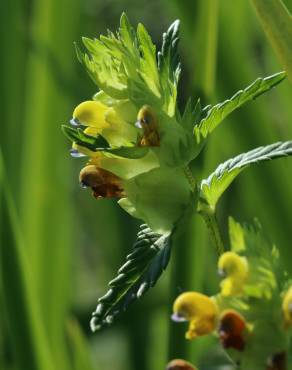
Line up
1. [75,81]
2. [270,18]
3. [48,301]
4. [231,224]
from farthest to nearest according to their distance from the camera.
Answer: [75,81] → [48,301] → [270,18] → [231,224]

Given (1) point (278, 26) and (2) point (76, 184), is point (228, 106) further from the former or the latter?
(2) point (76, 184)

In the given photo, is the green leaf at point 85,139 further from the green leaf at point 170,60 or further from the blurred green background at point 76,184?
the blurred green background at point 76,184

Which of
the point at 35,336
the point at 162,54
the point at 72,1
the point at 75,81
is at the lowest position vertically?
the point at 35,336

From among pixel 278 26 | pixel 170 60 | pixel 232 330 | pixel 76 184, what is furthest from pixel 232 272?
pixel 76 184

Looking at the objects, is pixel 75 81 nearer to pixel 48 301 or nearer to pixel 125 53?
pixel 48 301

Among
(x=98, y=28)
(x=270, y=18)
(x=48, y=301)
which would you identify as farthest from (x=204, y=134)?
(x=98, y=28)

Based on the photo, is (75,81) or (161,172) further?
(75,81)

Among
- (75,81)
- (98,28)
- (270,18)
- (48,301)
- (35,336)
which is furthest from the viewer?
(98,28)

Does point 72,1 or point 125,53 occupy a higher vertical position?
point 72,1
